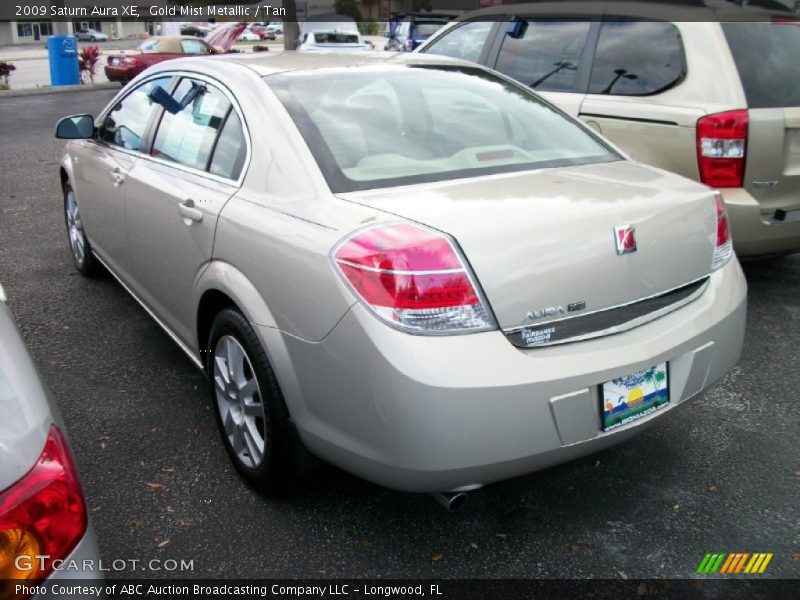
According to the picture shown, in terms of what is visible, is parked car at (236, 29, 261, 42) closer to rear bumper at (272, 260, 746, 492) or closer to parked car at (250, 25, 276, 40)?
parked car at (250, 25, 276, 40)

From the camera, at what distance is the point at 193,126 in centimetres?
333

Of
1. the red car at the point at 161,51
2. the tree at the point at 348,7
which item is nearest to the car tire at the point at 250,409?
the red car at the point at 161,51

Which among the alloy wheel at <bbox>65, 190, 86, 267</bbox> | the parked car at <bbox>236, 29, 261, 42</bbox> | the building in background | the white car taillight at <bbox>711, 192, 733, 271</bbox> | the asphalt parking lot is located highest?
the building in background

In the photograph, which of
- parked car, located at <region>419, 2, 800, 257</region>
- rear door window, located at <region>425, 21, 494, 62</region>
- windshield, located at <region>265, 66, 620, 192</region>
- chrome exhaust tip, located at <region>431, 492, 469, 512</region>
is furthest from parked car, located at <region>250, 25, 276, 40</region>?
chrome exhaust tip, located at <region>431, 492, 469, 512</region>

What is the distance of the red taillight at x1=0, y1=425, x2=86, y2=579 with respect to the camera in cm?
131

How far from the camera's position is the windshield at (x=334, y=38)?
27.2m

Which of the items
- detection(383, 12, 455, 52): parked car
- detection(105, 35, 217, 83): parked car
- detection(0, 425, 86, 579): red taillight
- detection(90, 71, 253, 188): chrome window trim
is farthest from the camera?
detection(105, 35, 217, 83): parked car

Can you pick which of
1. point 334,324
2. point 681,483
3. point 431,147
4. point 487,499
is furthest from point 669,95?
point 334,324

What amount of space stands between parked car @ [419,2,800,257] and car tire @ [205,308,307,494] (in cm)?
301

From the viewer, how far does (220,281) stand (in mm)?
2754

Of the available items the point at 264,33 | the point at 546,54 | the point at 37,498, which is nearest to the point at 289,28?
the point at 546,54

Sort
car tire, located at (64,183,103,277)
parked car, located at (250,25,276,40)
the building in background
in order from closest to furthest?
car tire, located at (64,183,103,277) → the building in background → parked car, located at (250,25,276,40)

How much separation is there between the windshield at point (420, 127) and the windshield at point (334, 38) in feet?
83.4

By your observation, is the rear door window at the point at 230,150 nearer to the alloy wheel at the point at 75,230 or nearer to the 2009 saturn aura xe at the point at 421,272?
the 2009 saturn aura xe at the point at 421,272
